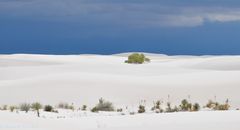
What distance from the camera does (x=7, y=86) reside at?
78.6 ft

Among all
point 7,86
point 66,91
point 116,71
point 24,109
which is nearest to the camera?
point 24,109

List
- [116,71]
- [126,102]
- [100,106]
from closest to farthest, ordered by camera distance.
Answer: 1. [100,106]
2. [126,102]
3. [116,71]

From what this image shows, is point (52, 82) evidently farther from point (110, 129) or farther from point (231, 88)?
point (110, 129)

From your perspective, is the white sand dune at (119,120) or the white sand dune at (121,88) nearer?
the white sand dune at (119,120)

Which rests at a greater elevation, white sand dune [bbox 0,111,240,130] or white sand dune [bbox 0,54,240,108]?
white sand dune [bbox 0,54,240,108]

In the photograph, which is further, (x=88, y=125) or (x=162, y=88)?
(x=162, y=88)

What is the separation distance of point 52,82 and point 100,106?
7.59 meters

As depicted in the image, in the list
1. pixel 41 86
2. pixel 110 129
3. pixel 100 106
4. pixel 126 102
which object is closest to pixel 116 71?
pixel 41 86

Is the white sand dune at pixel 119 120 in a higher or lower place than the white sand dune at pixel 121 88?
lower

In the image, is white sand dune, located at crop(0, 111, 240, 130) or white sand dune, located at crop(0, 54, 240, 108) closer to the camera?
white sand dune, located at crop(0, 111, 240, 130)

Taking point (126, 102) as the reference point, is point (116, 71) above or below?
above

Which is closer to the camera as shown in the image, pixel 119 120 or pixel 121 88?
pixel 119 120

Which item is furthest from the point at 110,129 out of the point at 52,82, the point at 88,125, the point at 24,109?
the point at 52,82

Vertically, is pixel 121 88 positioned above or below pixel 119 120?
above
